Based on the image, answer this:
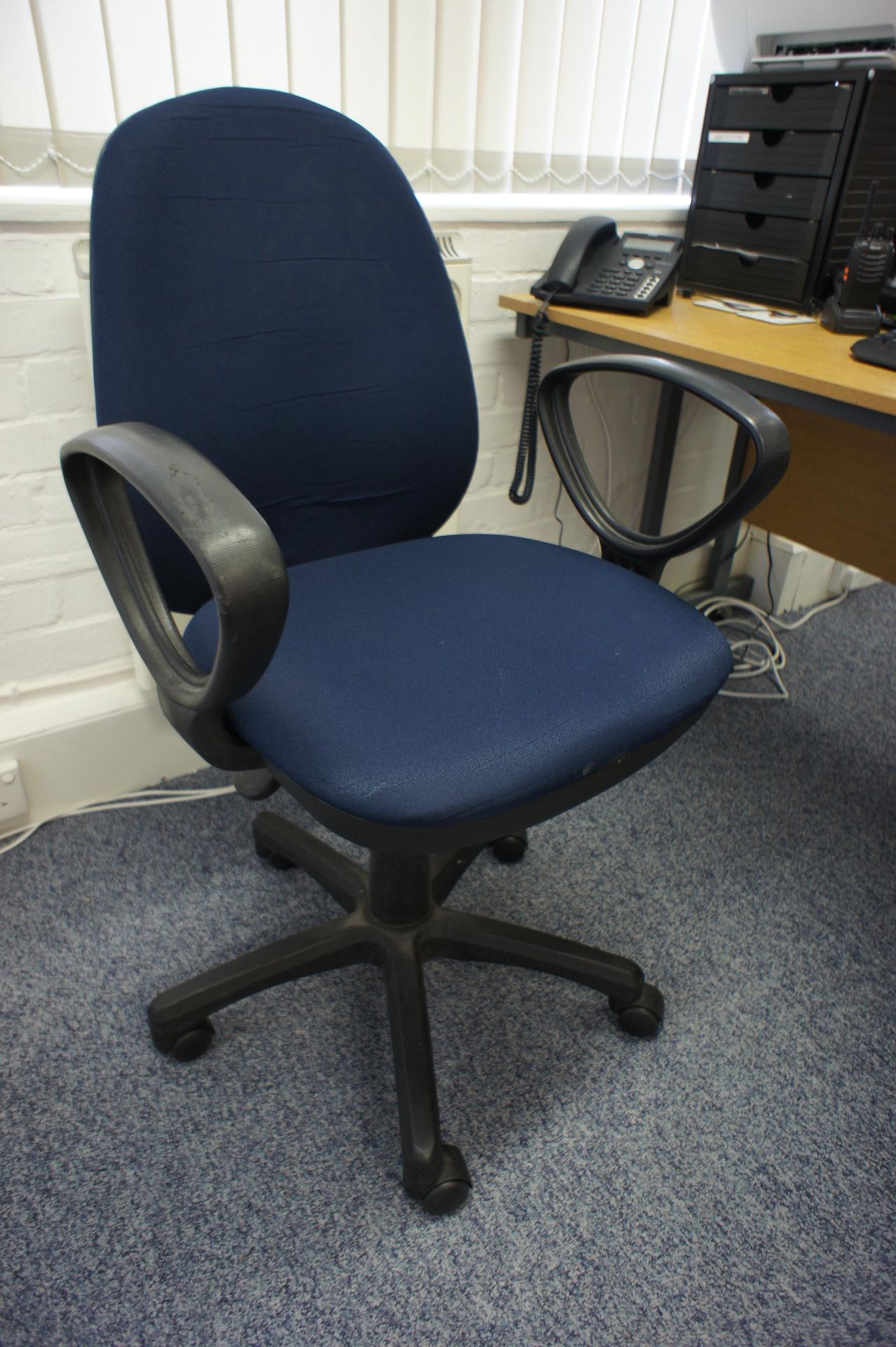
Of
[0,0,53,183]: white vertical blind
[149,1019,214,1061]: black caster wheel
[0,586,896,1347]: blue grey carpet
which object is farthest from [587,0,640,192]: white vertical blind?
[149,1019,214,1061]: black caster wheel

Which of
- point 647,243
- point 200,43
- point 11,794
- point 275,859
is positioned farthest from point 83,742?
point 647,243

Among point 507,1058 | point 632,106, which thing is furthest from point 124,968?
point 632,106

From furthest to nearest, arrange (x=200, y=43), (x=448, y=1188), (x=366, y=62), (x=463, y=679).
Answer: (x=366, y=62) < (x=200, y=43) < (x=448, y=1188) < (x=463, y=679)

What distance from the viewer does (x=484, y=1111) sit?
96 centimetres

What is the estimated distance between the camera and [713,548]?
1998mm

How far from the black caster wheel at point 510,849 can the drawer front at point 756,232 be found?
103 cm

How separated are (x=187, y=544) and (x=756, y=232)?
50.0 inches

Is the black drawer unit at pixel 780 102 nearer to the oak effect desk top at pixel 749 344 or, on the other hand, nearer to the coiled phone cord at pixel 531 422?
the oak effect desk top at pixel 749 344

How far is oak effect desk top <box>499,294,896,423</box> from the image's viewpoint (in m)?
0.95

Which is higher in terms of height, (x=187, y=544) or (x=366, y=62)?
(x=366, y=62)

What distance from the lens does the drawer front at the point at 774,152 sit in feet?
4.24

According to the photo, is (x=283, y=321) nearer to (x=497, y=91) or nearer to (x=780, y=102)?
(x=497, y=91)

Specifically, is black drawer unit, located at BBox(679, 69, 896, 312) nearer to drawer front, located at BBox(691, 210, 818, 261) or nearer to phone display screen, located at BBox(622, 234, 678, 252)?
drawer front, located at BBox(691, 210, 818, 261)

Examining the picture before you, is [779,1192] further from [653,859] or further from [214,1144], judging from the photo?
[214,1144]
